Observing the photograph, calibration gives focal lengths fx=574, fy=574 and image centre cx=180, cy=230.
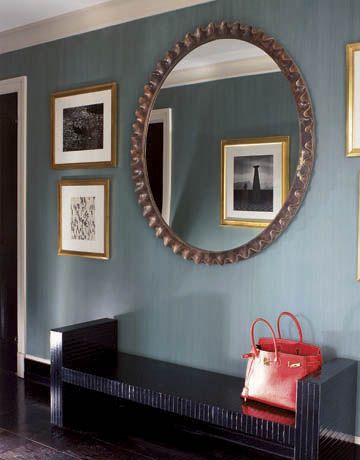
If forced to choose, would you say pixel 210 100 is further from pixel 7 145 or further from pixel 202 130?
pixel 7 145

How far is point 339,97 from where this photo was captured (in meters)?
2.59

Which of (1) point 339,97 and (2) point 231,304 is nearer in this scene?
(1) point 339,97

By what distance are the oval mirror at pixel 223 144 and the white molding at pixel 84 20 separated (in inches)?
13.8

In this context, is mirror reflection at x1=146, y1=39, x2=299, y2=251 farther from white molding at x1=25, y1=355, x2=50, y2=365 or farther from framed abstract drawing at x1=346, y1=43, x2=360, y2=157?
white molding at x1=25, y1=355, x2=50, y2=365

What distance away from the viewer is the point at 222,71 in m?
2.91

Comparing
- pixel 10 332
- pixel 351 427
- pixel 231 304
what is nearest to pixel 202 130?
pixel 231 304

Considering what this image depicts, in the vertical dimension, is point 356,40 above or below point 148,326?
above

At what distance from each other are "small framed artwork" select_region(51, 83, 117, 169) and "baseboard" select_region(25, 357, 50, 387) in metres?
1.32

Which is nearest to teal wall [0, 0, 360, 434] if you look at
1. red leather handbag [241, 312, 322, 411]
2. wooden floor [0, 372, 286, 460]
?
red leather handbag [241, 312, 322, 411]

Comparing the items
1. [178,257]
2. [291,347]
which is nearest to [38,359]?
[178,257]

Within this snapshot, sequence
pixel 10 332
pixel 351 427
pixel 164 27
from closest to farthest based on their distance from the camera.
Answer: pixel 351 427 < pixel 164 27 < pixel 10 332

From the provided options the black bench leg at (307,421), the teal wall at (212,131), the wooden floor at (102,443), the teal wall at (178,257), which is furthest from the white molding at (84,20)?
the wooden floor at (102,443)

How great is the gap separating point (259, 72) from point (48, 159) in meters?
1.64

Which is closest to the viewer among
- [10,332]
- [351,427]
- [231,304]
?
[351,427]
